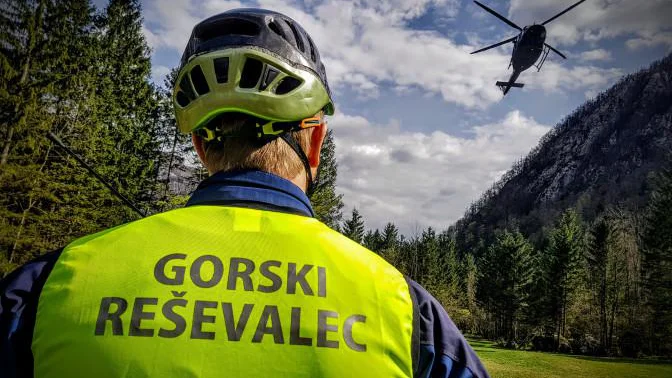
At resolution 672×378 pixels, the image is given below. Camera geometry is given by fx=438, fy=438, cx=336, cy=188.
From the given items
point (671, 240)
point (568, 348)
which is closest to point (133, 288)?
point (671, 240)

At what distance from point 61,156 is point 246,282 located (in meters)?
22.2

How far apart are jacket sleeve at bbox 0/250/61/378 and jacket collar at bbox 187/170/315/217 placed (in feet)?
1.78

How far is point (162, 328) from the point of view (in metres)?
1.27

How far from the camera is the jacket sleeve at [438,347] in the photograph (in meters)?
1.38

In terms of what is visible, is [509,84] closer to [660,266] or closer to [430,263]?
[660,266]

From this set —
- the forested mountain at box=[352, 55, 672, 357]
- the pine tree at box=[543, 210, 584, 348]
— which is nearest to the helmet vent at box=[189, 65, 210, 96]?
the forested mountain at box=[352, 55, 672, 357]

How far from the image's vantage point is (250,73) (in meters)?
1.90

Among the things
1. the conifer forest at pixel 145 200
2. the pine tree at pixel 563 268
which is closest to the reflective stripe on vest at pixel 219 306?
the conifer forest at pixel 145 200

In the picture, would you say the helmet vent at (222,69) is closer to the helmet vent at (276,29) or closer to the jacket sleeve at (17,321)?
the helmet vent at (276,29)

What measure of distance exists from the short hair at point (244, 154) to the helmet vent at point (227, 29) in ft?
1.55

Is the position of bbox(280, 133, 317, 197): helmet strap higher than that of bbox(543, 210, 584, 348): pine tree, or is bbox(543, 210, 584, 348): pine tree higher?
bbox(543, 210, 584, 348): pine tree

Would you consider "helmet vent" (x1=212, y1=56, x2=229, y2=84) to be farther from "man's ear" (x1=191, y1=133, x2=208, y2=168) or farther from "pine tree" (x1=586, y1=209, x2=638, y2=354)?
"pine tree" (x1=586, y1=209, x2=638, y2=354)

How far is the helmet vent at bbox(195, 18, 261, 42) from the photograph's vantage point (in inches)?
80.0

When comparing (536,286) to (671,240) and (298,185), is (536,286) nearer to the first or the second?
(671,240)
